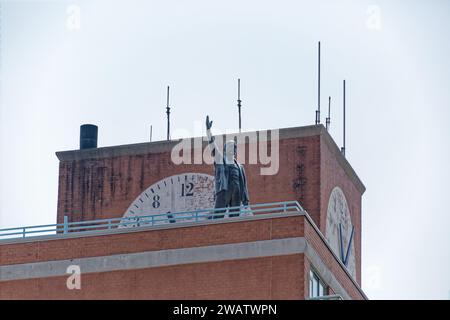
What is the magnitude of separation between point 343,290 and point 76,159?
55.9 feet

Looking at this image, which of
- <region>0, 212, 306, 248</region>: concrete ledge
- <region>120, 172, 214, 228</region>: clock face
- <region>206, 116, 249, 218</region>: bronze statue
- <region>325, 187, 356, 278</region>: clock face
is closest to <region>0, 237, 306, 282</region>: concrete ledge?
<region>0, 212, 306, 248</region>: concrete ledge

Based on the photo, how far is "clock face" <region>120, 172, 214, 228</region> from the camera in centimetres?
7256

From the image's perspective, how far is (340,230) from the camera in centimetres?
7388

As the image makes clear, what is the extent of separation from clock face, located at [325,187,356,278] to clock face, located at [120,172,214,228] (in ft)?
14.5

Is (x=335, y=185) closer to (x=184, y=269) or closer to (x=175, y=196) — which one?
(x=175, y=196)

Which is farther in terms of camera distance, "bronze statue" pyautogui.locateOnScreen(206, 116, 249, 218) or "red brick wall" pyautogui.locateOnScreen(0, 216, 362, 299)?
"bronze statue" pyautogui.locateOnScreen(206, 116, 249, 218)

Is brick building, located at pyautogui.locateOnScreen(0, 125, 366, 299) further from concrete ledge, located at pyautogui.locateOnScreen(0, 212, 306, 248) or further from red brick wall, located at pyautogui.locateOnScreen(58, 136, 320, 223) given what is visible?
red brick wall, located at pyautogui.locateOnScreen(58, 136, 320, 223)

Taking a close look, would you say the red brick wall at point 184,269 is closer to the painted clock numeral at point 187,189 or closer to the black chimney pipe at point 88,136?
the painted clock numeral at point 187,189

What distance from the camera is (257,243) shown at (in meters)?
58.8

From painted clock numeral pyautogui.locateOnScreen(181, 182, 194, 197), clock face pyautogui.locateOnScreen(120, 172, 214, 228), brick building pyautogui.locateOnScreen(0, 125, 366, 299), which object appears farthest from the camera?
painted clock numeral pyautogui.locateOnScreen(181, 182, 194, 197)

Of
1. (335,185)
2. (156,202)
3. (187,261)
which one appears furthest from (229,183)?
(335,185)

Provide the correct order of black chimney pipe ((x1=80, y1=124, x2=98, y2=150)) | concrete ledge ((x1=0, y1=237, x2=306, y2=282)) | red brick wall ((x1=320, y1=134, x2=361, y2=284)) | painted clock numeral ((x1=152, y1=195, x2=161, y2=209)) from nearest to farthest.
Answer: concrete ledge ((x1=0, y1=237, x2=306, y2=282))
red brick wall ((x1=320, y1=134, x2=361, y2=284))
painted clock numeral ((x1=152, y1=195, x2=161, y2=209))
black chimney pipe ((x1=80, y1=124, x2=98, y2=150))
